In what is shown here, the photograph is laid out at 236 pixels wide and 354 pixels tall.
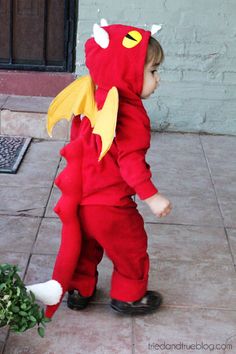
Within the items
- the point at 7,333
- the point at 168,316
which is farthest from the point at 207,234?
the point at 7,333

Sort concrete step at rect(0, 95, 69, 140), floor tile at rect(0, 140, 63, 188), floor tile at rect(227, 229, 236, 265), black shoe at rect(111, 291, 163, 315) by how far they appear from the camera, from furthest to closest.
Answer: concrete step at rect(0, 95, 69, 140)
floor tile at rect(0, 140, 63, 188)
floor tile at rect(227, 229, 236, 265)
black shoe at rect(111, 291, 163, 315)

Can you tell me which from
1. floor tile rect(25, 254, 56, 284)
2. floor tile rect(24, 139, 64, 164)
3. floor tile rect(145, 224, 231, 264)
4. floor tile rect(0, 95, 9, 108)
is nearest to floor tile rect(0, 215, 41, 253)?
floor tile rect(25, 254, 56, 284)

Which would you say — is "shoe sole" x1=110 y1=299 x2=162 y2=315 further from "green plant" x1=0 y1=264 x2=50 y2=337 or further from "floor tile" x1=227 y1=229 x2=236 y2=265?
"floor tile" x1=227 y1=229 x2=236 y2=265

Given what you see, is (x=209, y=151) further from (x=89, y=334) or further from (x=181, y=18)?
(x=89, y=334)

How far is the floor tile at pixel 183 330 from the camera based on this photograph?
2.65 meters

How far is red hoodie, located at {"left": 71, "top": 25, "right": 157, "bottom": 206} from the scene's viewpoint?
241 cm

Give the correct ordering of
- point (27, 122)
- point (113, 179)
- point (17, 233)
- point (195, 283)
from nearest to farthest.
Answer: point (113, 179)
point (195, 283)
point (17, 233)
point (27, 122)

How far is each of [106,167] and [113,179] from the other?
56mm

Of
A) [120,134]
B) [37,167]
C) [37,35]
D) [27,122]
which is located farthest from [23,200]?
[37,35]

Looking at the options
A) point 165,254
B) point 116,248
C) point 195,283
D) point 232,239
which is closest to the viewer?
point 116,248

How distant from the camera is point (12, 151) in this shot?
187 inches

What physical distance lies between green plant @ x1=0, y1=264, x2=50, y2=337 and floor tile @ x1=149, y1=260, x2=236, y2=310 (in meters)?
0.82

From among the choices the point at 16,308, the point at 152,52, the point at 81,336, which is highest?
the point at 152,52

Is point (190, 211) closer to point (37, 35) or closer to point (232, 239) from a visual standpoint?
point (232, 239)
